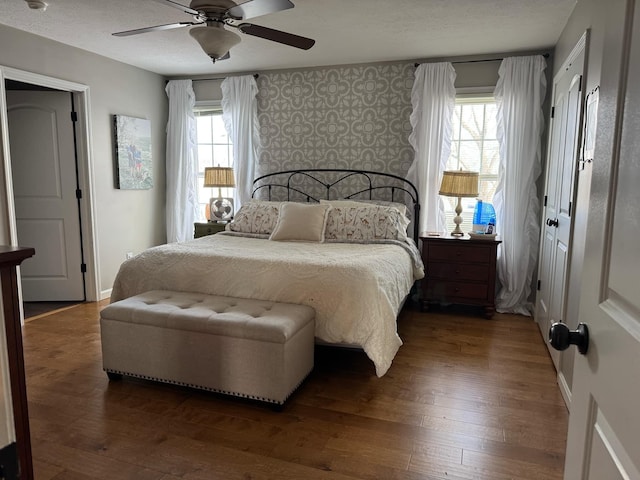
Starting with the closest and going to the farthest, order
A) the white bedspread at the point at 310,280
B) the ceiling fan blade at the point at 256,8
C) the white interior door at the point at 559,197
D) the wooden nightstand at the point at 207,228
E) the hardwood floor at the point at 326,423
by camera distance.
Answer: the hardwood floor at the point at 326,423 → the ceiling fan blade at the point at 256,8 → the white bedspread at the point at 310,280 → the white interior door at the point at 559,197 → the wooden nightstand at the point at 207,228

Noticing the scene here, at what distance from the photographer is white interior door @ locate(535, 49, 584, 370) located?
2.81 meters

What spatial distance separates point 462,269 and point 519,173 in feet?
3.44

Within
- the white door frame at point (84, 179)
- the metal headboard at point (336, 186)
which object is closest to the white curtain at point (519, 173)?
the metal headboard at point (336, 186)

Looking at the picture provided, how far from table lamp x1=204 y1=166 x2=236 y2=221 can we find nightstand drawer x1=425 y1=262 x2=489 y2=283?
2.35 metres

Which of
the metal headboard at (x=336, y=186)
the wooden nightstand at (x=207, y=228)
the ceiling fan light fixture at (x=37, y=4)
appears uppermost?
the ceiling fan light fixture at (x=37, y=4)

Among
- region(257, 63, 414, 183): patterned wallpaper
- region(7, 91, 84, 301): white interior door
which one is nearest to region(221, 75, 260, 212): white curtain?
region(257, 63, 414, 183): patterned wallpaper

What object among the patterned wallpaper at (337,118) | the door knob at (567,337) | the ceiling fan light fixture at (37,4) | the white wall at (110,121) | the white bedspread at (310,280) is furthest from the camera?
the patterned wallpaper at (337,118)

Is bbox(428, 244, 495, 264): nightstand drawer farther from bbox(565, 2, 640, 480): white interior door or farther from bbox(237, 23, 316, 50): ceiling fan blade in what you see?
bbox(565, 2, 640, 480): white interior door

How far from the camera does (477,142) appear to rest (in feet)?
14.6

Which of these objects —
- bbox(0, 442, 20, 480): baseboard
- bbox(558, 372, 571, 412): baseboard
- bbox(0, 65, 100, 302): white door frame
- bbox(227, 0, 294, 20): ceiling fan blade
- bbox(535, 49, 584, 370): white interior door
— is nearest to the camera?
bbox(0, 442, 20, 480): baseboard

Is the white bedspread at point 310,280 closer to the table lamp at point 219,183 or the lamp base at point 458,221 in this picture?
the lamp base at point 458,221

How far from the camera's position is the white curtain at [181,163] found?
17.3ft

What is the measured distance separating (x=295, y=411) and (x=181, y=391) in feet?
2.41

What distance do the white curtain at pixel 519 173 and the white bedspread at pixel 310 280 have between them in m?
1.41
